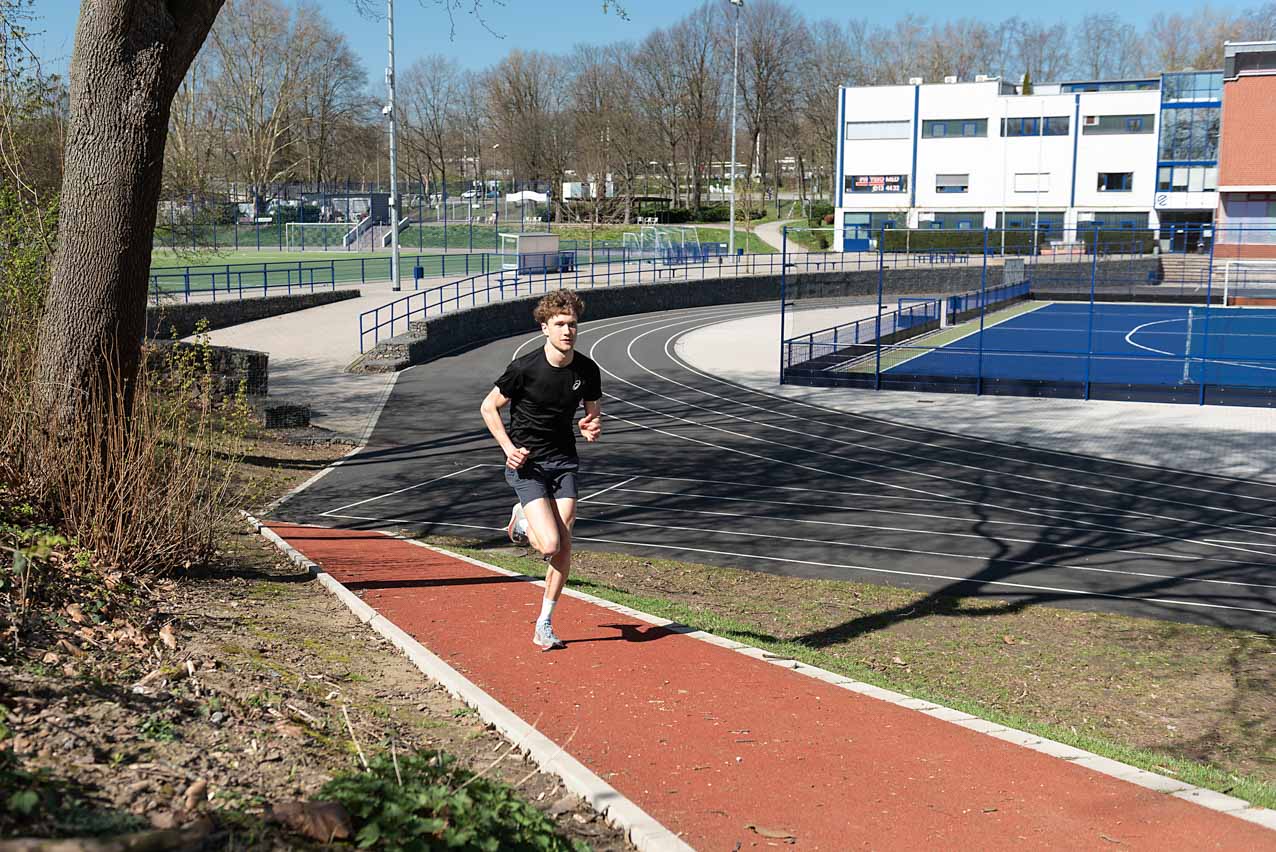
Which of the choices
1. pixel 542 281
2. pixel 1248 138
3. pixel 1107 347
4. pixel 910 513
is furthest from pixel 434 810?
pixel 1248 138

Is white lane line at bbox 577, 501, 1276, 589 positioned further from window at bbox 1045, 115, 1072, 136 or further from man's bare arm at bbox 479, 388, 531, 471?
window at bbox 1045, 115, 1072, 136

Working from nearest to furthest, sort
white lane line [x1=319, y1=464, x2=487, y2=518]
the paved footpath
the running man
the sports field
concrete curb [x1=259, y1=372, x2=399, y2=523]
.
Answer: the paved footpath < the running man < white lane line [x1=319, y1=464, x2=487, y2=518] < concrete curb [x1=259, y1=372, x2=399, y2=523] < the sports field

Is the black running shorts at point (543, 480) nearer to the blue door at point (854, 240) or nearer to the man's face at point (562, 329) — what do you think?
the man's face at point (562, 329)

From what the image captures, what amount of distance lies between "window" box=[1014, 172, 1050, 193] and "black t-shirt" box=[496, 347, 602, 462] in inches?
2945

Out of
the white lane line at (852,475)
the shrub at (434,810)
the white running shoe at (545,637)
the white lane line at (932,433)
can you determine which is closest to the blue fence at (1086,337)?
the white lane line at (932,433)

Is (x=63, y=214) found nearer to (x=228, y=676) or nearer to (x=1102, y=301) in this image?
(x=228, y=676)

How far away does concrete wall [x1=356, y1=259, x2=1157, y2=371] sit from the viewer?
35.6m

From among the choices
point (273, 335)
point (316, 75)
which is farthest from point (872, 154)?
point (273, 335)

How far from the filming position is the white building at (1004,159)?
74.3m

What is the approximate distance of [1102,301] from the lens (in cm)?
5744

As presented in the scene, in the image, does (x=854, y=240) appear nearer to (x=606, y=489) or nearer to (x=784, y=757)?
(x=606, y=489)

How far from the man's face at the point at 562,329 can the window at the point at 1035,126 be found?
247ft

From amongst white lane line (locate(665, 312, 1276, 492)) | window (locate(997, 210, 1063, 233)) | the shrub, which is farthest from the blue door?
the shrub

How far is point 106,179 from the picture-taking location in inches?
339
